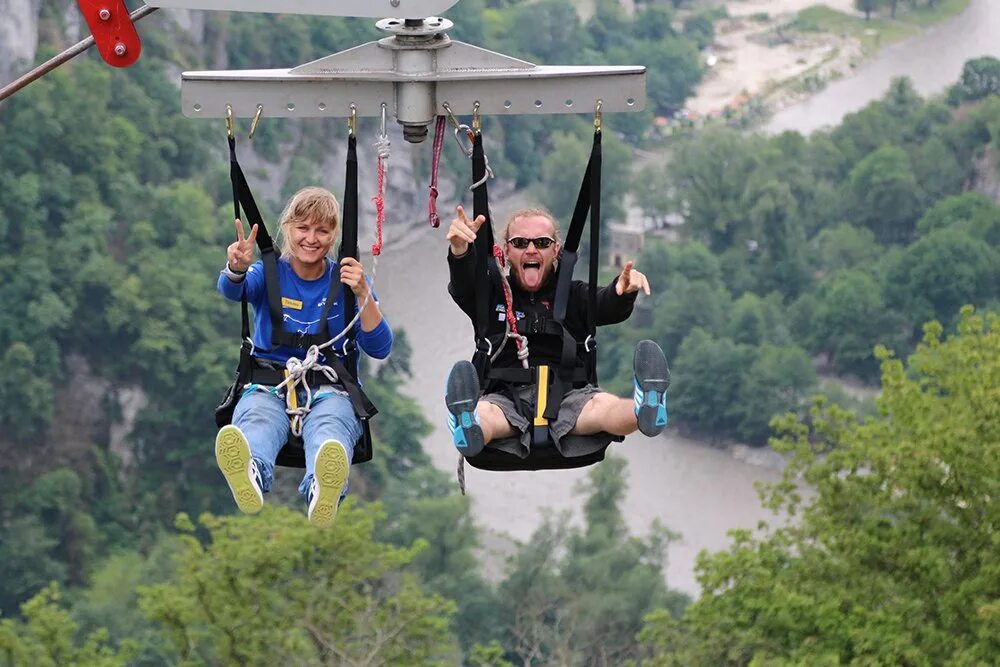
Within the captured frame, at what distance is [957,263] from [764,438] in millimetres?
10926

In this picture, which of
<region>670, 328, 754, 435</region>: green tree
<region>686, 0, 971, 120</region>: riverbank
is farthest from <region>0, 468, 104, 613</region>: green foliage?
<region>686, 0, 971, 120</region>: riverbank

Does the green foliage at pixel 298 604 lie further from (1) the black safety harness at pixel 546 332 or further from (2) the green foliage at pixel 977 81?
(2) the green foliage at pixel 977 81

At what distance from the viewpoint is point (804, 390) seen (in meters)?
70.3

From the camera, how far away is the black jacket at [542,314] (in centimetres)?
1068

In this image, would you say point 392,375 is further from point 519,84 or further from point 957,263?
A: point 519,84

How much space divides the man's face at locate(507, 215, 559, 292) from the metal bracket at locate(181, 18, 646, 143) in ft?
2.62

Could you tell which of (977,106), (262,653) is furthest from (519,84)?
(977,106)

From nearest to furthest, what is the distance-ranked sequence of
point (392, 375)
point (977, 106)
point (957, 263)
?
point (392, 375)
point (957, 263)
point (977, 106)

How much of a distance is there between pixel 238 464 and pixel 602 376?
186ft

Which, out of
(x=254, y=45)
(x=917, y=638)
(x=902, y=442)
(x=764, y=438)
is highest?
(x=902, y=442)

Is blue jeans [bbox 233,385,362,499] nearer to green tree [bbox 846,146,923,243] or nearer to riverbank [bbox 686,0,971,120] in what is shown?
green tree [bbox 846,146,923,243]

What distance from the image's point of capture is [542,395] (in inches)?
421

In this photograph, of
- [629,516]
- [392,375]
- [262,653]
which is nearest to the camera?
[262,653]

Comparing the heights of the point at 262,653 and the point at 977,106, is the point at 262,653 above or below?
above
